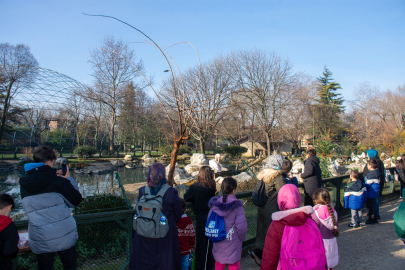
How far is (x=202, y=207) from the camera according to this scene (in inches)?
136

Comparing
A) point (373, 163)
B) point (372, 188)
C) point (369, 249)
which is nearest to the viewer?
point (369, 249)

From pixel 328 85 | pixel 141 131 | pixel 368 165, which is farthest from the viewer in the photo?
pixel 328 85

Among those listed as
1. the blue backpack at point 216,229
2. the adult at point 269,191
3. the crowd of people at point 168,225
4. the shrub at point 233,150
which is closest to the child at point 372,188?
the crowd of people at point 168,225

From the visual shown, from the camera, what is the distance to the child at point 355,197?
5648mm

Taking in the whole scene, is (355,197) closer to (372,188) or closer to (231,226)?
(372,188)

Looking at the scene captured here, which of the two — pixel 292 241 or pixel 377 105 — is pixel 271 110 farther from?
pixel 292 241

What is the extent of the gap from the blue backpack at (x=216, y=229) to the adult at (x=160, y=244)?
403 millimetres

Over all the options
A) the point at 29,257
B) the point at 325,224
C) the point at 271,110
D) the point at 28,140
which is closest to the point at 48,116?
the point at 28,140

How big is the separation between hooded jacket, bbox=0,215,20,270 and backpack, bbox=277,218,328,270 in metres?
2.50

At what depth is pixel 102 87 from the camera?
1351 inches

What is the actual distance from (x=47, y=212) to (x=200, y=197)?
177 cm

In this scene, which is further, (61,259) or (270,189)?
(270,189)

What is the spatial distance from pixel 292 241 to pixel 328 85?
54526mm

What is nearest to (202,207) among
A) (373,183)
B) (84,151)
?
(373,183)
